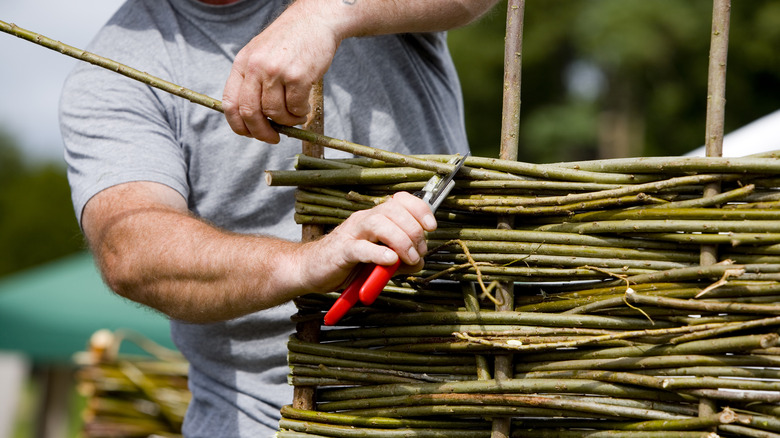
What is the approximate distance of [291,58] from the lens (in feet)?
4.12

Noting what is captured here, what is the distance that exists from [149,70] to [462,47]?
610 inches

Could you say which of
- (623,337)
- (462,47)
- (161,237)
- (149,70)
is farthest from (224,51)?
(462,47)

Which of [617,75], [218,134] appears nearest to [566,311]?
[218,134]

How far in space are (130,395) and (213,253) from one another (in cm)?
254

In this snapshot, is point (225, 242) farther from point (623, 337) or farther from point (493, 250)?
point (623, 337)

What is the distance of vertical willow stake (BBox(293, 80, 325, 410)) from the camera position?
4.32 feet

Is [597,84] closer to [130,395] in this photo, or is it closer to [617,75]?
[617,75]

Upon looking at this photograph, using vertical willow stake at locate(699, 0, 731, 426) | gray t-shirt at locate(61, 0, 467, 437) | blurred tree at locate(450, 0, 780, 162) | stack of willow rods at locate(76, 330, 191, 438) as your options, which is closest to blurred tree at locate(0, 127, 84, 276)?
blurred tree at locate(450, 0, 780, 162)

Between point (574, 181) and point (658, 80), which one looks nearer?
point (574, 181)

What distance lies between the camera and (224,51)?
1755 mm

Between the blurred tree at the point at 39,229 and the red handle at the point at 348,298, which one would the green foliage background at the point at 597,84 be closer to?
the blurred tree at the point at 39,229

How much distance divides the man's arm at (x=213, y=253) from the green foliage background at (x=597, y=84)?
1085 centimetres

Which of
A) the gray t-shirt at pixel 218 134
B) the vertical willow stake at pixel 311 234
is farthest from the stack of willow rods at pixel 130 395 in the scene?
the vertical willow stake at pixel 311 234

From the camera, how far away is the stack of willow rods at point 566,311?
1.12m
